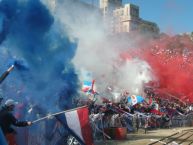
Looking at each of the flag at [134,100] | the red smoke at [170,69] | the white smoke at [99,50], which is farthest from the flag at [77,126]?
the red smoke at [170,69]

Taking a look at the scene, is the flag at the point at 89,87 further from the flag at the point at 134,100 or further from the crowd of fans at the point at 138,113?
the flag at the point at 134,100

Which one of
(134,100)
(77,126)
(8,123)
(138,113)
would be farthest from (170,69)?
(8,123)

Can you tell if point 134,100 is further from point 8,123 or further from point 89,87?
point 8,123

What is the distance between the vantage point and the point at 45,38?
1391 centimetres

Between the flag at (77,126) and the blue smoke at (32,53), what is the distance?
2612mm

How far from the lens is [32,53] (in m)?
13.2

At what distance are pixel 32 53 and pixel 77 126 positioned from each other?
451 centimetres

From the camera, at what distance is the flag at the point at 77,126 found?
9.34 meters

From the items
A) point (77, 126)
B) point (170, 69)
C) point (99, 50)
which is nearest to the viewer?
point (77, 126)

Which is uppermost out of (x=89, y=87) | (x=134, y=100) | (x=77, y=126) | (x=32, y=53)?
(x=32, y=53)


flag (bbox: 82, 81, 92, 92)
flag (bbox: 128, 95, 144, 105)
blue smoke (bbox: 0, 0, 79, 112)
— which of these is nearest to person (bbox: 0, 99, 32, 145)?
blue smoke (bbox: 0, 0, 79, 112)

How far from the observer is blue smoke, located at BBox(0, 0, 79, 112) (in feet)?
40.5

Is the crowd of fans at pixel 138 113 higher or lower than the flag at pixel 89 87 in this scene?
lower

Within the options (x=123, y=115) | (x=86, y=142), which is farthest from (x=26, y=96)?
(x=123, y=115)
